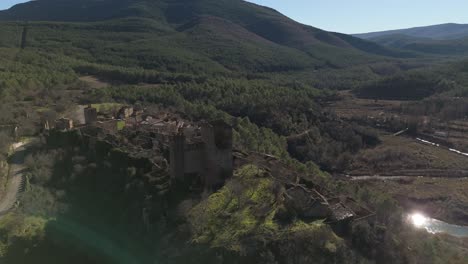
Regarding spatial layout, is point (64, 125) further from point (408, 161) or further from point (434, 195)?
point (408, 161)

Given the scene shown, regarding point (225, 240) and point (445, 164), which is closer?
point (225, 240)

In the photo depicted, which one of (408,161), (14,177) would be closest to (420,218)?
Result: (408,161)

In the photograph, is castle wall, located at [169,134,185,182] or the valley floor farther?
the valley floor

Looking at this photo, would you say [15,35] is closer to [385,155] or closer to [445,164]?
[385,155]

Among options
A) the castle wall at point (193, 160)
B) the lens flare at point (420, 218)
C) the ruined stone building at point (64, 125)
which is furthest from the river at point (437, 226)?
the ruined stone building at point (64, 125)

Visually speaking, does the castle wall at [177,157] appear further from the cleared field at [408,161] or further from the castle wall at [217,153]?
the cleared field at [408,161]

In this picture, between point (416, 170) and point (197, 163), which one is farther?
point (416, 170)

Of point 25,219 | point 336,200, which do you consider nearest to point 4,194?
point 25,219

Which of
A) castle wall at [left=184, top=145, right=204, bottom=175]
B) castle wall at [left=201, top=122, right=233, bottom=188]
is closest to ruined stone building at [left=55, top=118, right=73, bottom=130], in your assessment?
castle wall at [left=184, top=145, right=204, bottom=175]

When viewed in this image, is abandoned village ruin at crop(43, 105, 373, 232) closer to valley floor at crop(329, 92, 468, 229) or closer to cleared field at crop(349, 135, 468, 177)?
valley floor at crop(329, 92, 468, 229)

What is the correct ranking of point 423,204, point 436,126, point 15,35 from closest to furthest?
point 423,204 → point 436,126 → point 15,35

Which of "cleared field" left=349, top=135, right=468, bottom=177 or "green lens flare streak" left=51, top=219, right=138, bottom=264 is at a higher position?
"green lens flare streak" left=51, top=219, right=138, bottom=264
